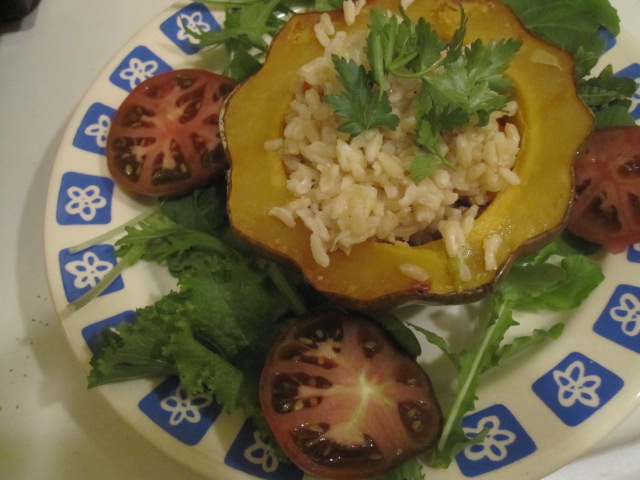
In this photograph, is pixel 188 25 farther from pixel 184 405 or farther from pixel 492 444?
pixel 492 444

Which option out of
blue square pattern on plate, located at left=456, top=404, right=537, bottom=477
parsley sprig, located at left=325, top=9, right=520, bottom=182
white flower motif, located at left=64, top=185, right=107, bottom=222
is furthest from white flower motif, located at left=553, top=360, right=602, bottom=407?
white flower motif, located at left=64, top=185, right=107, bottom=222

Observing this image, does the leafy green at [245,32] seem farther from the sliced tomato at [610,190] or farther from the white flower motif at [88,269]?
the sliced tomato at [610,190]

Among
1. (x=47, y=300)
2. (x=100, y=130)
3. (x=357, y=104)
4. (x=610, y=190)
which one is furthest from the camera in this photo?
(x=47, y=300)

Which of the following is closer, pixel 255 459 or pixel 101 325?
pixel 255 459

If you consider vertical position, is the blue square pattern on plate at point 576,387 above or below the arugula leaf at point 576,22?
below

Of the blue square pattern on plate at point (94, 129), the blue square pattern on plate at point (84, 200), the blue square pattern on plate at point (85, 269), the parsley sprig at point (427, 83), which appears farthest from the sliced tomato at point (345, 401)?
the blue square pattern on plate at point (94, 129)

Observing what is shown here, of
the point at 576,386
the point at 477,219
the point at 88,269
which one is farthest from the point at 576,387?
the point at 88,269
